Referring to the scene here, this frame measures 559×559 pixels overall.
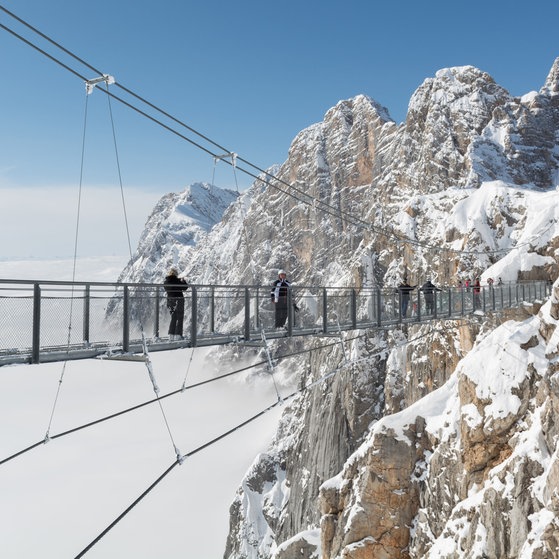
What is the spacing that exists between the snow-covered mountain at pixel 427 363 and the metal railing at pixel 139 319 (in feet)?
6.02

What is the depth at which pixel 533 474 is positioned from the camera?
17875mm

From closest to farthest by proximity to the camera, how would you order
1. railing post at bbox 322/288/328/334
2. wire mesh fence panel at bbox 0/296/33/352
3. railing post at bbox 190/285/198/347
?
1. wire mesh fence panel at bbox 0/296/33/352
2. railing post at bbox 190/285/198/347
3. railing post at bbox 322/288/328/334

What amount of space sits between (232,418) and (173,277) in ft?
402

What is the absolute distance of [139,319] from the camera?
10539 millimetres

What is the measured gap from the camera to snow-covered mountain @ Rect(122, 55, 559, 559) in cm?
2081

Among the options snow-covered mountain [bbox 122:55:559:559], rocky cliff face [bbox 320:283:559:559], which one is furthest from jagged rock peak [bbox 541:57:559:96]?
rocky cliff face [bbox 320:283:559:559]

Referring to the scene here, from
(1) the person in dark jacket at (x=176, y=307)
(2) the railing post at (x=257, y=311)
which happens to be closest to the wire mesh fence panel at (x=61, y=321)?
(1) the person in dark jacket at (x=176, y=307)

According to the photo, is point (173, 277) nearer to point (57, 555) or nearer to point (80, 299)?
point (80, 299)

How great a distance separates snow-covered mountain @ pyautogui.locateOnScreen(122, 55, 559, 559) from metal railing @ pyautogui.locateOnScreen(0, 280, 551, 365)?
6.02ft

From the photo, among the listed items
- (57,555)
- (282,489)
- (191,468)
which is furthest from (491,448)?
(57,555)

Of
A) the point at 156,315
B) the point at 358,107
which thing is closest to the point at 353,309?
the point at 156,315

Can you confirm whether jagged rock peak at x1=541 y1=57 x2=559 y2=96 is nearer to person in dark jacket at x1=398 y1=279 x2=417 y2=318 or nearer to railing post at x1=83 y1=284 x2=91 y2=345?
person in dark jacket at x1=398 y1=279 x2=417 y2=318

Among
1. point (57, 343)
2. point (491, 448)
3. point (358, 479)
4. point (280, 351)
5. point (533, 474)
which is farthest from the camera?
point (280, 351)

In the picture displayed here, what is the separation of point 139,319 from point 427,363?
126ft
